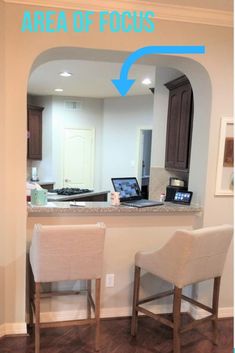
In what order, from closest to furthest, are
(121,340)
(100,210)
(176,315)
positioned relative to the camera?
(176,315) < (121,340) < (100,210)

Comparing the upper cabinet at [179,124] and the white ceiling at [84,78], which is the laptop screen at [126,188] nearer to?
the upper cabinet at [179,124]

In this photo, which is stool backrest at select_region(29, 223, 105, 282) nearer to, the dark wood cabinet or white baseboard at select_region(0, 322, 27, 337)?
white baseboard at select_region(0, 322, 27, 337)

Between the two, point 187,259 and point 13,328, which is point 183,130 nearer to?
point 187,259

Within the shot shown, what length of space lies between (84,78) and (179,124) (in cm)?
234

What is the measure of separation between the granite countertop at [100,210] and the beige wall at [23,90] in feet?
0.45

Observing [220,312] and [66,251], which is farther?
[220,312]

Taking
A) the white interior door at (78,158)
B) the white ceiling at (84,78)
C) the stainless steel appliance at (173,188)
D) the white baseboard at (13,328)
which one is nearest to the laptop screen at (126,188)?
the stainless steel appliance at (173,188)

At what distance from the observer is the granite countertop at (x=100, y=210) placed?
2.54 m

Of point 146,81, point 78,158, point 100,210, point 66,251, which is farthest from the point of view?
point 78,158

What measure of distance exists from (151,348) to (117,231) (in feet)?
3.17

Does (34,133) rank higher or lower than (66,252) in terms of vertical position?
higher

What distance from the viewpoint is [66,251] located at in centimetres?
211

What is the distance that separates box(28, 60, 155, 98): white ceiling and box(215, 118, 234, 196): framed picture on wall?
6.62 ft

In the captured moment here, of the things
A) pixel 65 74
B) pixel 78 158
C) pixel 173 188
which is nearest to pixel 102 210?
pixel 173 188
